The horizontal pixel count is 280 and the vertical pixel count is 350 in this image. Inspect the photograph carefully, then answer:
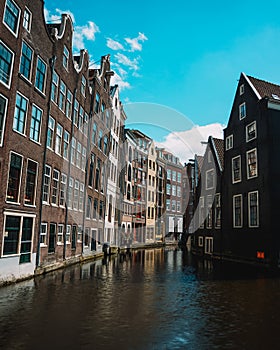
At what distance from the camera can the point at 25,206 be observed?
17781 millimetres

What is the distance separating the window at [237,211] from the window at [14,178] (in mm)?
22247

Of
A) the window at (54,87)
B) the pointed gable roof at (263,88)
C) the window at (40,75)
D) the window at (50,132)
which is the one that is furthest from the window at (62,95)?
the pointed gable roof at (263,88)

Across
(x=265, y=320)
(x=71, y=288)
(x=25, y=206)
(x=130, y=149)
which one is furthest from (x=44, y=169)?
(x=130, y=149)

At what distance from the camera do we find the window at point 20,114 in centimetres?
1678

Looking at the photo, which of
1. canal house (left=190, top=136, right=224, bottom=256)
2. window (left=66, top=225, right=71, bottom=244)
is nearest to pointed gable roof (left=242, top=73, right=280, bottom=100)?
canal house (left=190, top=136, right=224, bottom=256)

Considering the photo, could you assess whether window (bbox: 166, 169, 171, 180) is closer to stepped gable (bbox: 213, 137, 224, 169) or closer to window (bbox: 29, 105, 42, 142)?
stepped gable (bbox: 213, 137, 224, 169)

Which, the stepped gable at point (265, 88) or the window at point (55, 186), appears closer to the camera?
the window at point (55, 186)

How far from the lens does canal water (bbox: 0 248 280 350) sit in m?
7.82

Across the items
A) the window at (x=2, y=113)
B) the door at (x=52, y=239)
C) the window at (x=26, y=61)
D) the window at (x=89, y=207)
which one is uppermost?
the window at (x=26, y=61)

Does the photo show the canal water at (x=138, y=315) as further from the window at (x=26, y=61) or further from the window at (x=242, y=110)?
the window at (x=242, y=110)

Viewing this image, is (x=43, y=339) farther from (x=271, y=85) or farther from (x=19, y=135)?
(x=271, y=85)

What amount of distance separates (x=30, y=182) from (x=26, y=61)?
6.94 metres

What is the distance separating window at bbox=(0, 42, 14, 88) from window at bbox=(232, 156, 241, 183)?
24012 mm

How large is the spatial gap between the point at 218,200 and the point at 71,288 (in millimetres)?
26013
